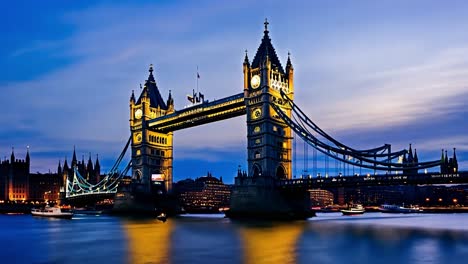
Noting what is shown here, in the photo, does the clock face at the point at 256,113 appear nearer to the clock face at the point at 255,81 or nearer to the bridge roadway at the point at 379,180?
the clock face at the point at 255,81

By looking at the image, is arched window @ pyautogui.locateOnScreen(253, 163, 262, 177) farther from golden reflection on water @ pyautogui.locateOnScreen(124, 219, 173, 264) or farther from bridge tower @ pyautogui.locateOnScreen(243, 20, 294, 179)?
golden reflection on water @ pyautogui.locateOnScreen(124, 219, 173, 264)

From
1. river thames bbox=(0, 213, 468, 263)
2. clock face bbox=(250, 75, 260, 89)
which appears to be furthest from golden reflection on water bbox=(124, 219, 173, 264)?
clock face bbox=(250, 75, 260, 89)

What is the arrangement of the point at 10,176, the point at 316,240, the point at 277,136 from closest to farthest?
1. the point at 316,240
2. the point at 277,136
3. the point at 10,176

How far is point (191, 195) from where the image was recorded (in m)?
194

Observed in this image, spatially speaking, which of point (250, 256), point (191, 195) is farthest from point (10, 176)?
point (250, 256)

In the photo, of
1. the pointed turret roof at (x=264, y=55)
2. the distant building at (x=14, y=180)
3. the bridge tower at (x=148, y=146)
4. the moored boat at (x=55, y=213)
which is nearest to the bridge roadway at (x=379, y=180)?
the pointed turret roof at (x=264, y=55)

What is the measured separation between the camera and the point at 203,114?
8025 centimetres

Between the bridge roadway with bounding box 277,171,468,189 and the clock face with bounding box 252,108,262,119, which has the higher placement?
the clock face with bounding box 252,108,262,119

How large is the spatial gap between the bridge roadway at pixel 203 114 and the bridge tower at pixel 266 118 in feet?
11.6

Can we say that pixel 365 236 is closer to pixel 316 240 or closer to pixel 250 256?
pixel 316 240

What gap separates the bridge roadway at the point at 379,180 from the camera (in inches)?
2147

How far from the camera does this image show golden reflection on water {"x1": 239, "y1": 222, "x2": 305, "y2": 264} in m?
28.7

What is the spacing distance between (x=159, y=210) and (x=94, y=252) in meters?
57.4

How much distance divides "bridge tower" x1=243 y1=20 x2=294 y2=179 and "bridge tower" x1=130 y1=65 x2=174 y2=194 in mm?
26598
